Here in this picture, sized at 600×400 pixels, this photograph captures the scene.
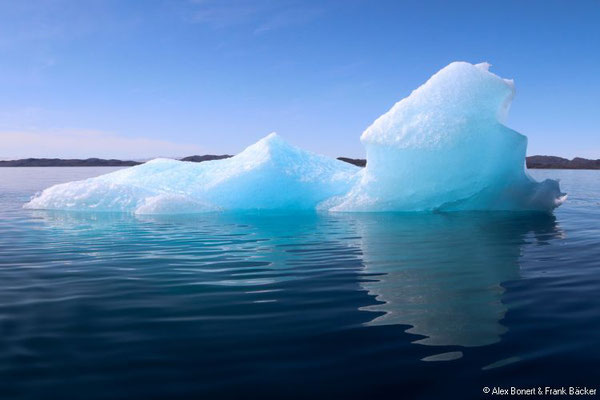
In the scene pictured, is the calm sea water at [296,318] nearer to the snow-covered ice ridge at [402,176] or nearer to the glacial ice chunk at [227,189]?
the snow-covered ice ridge at [402,176]

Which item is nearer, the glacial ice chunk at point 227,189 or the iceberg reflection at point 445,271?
the iceberg reflection at point 445,271

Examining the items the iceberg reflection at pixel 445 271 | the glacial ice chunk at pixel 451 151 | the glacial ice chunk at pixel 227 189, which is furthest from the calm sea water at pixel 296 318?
the glacial ice chunk at pixel 227 189

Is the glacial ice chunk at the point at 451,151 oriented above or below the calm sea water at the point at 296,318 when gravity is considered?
above

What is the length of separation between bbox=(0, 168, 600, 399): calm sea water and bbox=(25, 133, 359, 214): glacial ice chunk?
779 centimetres

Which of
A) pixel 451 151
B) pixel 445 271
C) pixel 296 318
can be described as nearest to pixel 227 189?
pixel 451 151

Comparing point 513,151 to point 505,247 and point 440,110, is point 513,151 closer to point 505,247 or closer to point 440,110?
point 440,110

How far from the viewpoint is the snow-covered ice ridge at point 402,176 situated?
15.7 m

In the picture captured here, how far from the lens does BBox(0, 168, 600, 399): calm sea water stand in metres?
3.33

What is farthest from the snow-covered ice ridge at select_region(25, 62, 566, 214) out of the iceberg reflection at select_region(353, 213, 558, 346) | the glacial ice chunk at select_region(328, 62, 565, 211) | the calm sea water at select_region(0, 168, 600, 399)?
the calm sea water at select_region(0, 168, 600, 399)

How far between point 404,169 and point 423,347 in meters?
12.8

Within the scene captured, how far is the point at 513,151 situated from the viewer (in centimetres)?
1554

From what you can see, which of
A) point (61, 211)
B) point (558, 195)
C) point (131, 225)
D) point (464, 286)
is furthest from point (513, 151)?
point (61, 211)

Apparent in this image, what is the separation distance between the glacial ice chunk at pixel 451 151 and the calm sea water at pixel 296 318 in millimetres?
6363

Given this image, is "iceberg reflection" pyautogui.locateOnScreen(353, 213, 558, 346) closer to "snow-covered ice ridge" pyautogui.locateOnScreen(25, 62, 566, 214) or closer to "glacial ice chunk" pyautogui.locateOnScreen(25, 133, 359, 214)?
"snow-covered ice ridge" pyautogui.locateOnScreen(25, 62, 566, 214)
